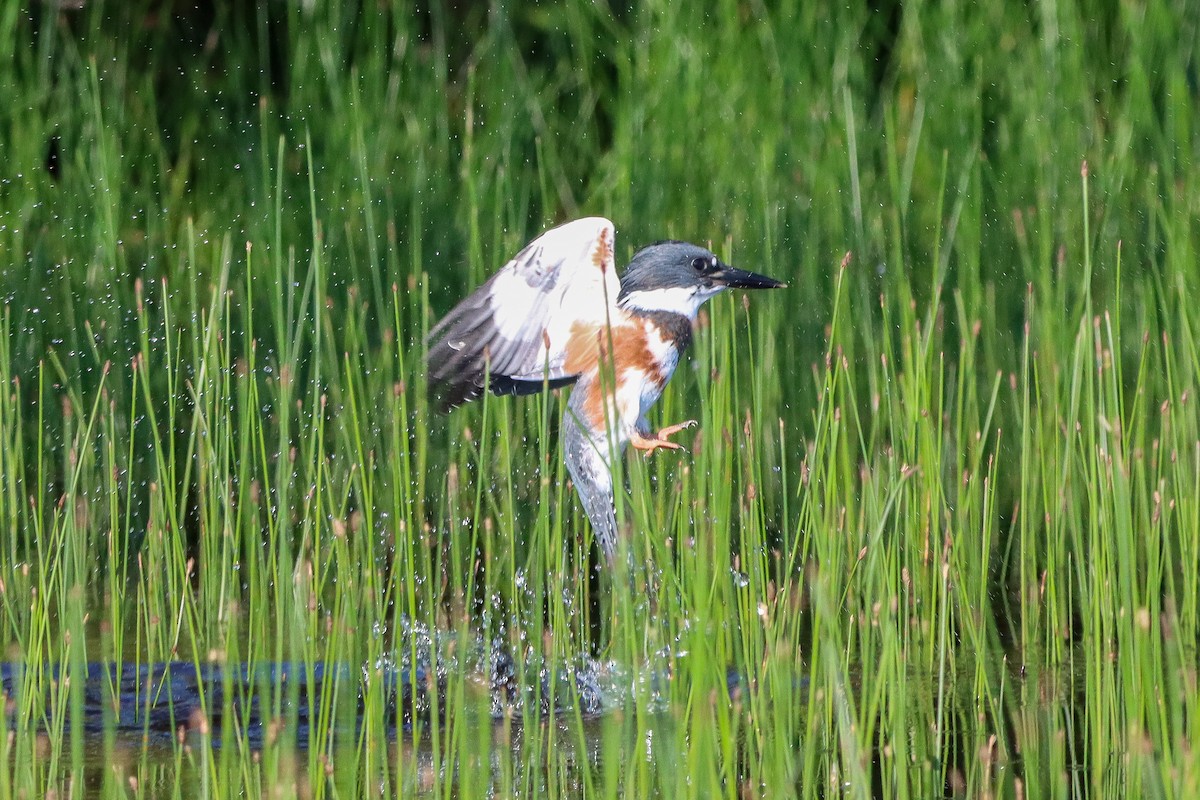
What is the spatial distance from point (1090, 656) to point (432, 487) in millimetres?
2024

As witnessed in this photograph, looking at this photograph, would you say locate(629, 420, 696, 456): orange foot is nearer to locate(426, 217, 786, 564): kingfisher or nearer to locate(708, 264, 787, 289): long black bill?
locate(426, 217, 786, 564): kingfisher

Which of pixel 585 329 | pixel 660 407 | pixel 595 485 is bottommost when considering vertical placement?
pixel 595 485

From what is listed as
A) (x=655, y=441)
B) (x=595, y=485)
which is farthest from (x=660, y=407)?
(x=655, y=441)

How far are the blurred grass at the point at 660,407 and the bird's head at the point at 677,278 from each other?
0.06 metres

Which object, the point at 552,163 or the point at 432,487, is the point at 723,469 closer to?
the point at 432,487

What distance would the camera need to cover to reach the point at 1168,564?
2.77 meters

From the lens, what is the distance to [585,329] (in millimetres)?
2707

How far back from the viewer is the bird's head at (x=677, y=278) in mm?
2738

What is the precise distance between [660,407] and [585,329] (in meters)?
0.76

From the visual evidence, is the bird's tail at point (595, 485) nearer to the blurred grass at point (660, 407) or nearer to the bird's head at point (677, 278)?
the blurred grass at point (660, 407)

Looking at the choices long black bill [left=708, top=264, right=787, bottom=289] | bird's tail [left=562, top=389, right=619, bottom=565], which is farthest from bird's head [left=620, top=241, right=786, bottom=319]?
bird's tail [left=562, top=389, right=619, bottom=565]

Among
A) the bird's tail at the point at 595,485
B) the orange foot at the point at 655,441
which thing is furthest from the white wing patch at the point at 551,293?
the orange foot at the point at 655,441

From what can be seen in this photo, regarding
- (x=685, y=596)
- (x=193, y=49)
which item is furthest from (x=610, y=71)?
(x=685, y=596)

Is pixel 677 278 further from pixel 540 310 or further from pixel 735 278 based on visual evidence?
pixel 540 310
